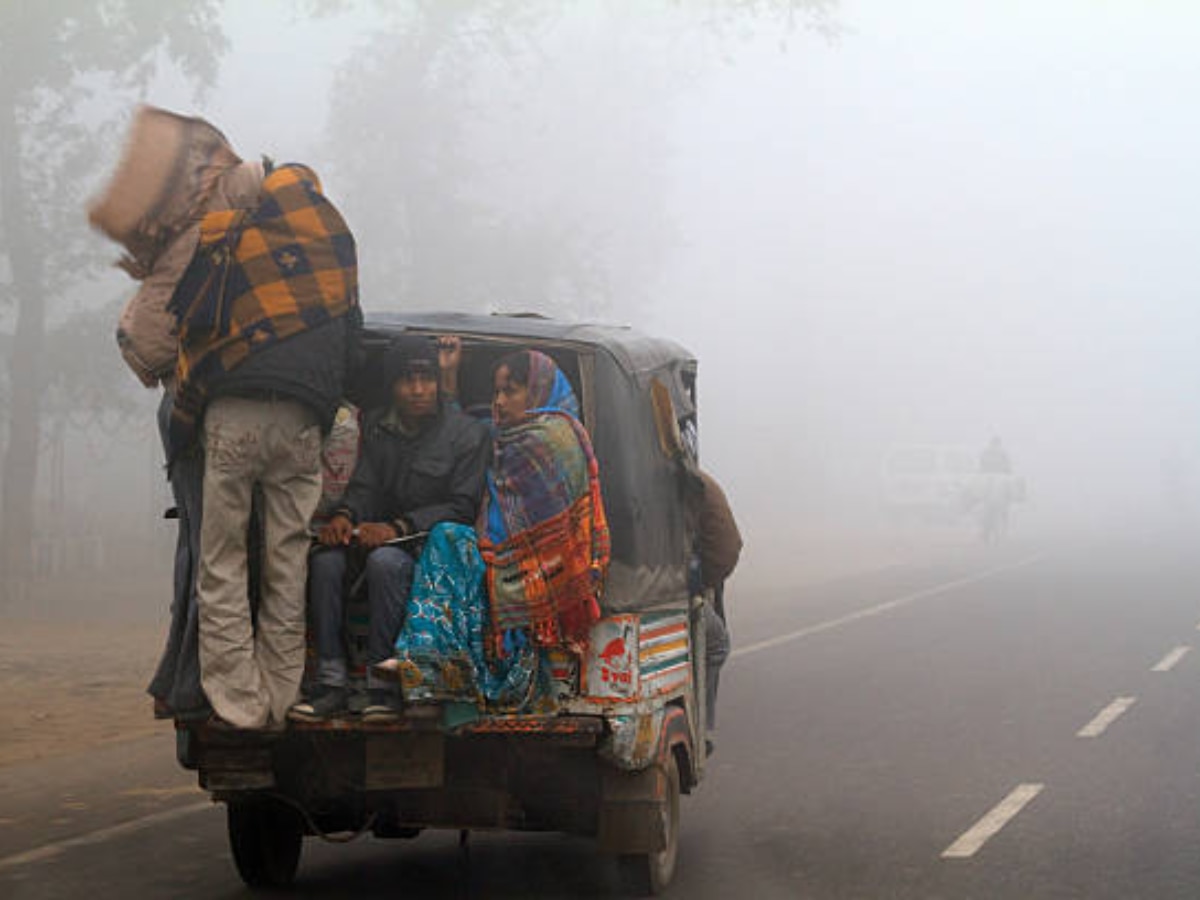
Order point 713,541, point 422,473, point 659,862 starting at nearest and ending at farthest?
1. point 422,473
2. point 659,862
3. point 713,541

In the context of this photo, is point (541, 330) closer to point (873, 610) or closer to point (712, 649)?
point (712, 649)

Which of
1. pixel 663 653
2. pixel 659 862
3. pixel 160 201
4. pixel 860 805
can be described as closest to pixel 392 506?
pixel 663 653

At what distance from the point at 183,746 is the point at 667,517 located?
80.7 inches

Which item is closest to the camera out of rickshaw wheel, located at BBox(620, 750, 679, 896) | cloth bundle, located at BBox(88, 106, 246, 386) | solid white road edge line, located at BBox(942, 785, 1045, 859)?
cloth bundle, located at BBox(88, 106, 246, 386)

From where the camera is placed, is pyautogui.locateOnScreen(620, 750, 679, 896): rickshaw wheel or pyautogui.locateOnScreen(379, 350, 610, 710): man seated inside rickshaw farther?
pyautogui.locateOnScreen(620, 750, 679, 896): rickshaw wheel

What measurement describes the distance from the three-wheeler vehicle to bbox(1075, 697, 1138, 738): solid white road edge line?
4814 millimetres

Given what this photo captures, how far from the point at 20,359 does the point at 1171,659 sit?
1454cm

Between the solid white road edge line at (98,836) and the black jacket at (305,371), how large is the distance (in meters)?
2.67

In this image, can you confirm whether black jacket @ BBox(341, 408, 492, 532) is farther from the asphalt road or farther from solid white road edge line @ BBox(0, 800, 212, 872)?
solid white road edge line @ BBox(0, 800, 212, 872)

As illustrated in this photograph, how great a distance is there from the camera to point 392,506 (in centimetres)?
676

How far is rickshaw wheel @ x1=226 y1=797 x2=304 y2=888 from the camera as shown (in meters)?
6.98

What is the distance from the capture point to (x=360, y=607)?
6.46 metres

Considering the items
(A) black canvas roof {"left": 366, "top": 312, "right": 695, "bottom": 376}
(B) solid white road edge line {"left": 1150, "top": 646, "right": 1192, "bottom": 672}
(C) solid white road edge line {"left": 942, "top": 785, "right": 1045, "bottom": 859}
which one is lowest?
(B) solid white road edge line {"left": 1150, "top": 646, "right": 1192, "bottom": 672}

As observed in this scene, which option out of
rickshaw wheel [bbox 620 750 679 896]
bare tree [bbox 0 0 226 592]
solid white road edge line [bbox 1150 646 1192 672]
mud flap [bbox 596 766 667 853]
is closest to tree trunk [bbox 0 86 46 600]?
bare tree [bbox 0 0 226 592]
